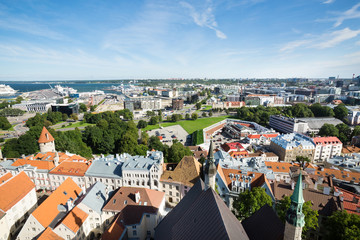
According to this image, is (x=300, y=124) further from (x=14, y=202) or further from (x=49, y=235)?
(x=14, y=202)

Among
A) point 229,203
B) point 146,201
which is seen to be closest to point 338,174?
point 229,203

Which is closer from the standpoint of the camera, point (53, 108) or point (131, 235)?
point (131, 235)

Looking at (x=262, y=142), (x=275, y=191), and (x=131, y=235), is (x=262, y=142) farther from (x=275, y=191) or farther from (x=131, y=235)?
(x=131, y=235)

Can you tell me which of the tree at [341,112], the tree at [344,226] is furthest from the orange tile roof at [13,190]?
the tree at [341,112]

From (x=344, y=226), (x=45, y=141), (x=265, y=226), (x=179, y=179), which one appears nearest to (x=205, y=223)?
(x=265, y=226)

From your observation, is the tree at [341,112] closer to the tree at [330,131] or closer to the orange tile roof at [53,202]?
the tree at [330,131]

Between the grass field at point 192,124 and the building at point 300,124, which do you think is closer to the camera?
the building at point 300,124
